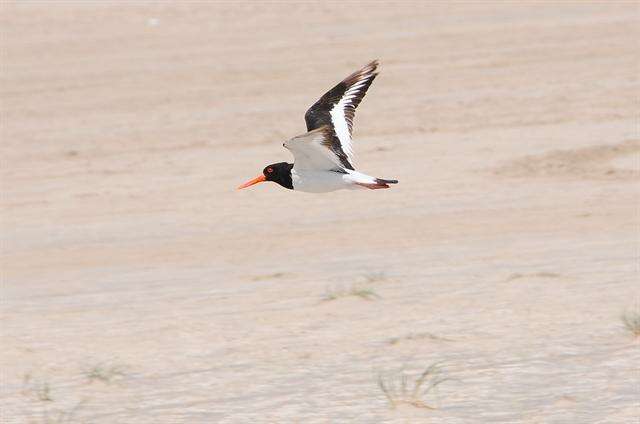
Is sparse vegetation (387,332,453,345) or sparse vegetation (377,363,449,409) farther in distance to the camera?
sparse vegetation (387,332,453,345)

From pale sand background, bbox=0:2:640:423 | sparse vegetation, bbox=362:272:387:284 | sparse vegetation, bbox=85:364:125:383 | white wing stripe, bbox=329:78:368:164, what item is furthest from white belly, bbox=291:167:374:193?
sparse vegetation, bbox=362:272:387:284

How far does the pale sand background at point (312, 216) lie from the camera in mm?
7781

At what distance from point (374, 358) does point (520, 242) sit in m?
4.36

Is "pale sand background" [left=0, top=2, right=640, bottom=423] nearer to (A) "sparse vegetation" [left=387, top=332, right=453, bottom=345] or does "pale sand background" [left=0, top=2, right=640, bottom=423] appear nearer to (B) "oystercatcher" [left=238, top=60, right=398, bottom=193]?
(A) "sparse vegetation" [left=387, top=332, right=453, bottom=345]

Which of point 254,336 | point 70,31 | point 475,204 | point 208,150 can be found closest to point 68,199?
point 208,150

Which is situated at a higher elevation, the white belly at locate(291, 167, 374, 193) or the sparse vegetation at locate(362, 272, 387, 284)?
the white belly at locate(291, 167, 374, 193)

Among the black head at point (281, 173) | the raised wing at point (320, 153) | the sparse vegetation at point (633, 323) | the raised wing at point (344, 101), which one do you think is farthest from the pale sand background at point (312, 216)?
the raised wing at point (344, 101)

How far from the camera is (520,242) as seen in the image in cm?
1231

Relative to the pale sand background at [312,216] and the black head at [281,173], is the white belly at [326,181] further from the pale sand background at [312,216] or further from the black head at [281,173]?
the pale sand background at [312,216]

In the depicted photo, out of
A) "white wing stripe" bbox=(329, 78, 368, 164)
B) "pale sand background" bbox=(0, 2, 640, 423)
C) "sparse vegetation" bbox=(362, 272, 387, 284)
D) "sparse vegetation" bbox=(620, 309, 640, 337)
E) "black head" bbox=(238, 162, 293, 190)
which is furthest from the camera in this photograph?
"sparse vegetation" bbox=(362, 272, 387, 284)

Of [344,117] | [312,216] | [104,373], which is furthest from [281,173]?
[312,216]

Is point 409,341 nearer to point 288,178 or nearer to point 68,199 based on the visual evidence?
point 288,178

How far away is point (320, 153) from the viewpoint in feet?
26.1

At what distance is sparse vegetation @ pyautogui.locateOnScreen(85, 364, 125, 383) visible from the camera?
7.93 metres
